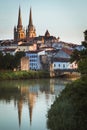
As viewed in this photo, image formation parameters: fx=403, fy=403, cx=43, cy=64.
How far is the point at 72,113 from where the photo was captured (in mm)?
9711

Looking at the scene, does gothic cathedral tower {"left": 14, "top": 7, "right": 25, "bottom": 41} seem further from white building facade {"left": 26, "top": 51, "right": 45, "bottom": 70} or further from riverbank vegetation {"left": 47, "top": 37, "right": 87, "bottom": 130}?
riverbank vegetation {"left": 47, "top": 37, "right": 87, "bottom": 130}

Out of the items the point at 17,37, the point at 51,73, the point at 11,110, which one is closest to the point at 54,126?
the point at 11,110

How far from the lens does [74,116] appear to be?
9.55m

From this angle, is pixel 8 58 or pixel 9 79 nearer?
pixel 9 79

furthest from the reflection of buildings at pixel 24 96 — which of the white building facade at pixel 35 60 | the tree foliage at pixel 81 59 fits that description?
the white building facade at pixel 35 60

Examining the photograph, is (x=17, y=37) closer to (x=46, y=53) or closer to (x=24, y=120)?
(x=46, y=53)

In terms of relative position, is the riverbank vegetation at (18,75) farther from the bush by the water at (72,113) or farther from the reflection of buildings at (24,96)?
the bush by the water at (72,113)

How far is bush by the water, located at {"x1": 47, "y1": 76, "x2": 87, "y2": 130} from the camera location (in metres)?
9.45

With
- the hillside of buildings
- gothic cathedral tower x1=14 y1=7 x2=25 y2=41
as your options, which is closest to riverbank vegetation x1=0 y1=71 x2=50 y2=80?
the hillside of buildings

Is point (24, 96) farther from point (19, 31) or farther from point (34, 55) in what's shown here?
point (19, 31)

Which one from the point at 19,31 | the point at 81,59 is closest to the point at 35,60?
the point at 19,31

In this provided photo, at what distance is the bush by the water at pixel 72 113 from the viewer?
945cm

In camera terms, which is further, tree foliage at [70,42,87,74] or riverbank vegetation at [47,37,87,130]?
tree foliage at [70,42,87,74]

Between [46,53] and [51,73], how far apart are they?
14613 millimetres
